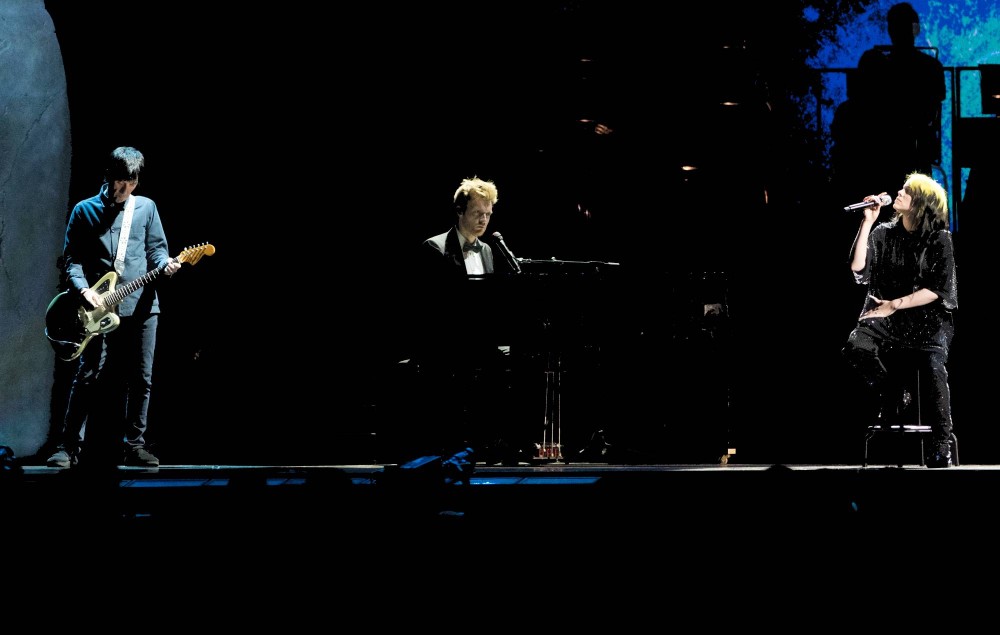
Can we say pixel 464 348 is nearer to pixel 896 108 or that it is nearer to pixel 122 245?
pixel 122 245

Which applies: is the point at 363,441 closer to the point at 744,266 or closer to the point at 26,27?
the point at 744,266

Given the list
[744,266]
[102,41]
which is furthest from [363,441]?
[102,41]

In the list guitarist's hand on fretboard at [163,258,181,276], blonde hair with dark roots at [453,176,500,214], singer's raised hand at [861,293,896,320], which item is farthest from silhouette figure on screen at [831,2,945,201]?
guitarist's hand on fretboard at [163,258,181,276]

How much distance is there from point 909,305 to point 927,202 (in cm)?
67

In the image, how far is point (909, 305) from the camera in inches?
219

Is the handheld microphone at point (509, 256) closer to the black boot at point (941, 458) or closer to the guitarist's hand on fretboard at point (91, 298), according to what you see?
the guitarist's hand on fretboard at point (91, 298)

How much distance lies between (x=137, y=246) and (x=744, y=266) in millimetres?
4294

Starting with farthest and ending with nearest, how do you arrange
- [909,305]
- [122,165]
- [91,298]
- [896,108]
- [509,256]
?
[896,108], [122,165], [91,298], [909,305], [509,256]

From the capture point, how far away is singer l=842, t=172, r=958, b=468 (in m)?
5.54

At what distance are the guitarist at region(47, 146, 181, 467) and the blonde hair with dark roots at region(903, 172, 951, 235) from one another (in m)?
4.52

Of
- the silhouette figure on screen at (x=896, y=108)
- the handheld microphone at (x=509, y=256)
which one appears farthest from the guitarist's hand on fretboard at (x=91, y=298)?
the silhouette figure on screen at (x=896, y=108)

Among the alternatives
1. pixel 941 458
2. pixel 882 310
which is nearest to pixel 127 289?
pixel 882 310

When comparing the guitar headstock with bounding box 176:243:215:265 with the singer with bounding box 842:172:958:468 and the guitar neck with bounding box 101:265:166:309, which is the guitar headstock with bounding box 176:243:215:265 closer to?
the guitar neck with bounding box 101:265:166:309

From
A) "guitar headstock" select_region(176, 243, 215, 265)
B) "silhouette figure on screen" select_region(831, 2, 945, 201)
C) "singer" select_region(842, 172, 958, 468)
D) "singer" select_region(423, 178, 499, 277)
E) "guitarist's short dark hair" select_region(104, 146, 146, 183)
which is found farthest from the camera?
"silhouette figure on screen" select_region(831, 2, 945, 201)
